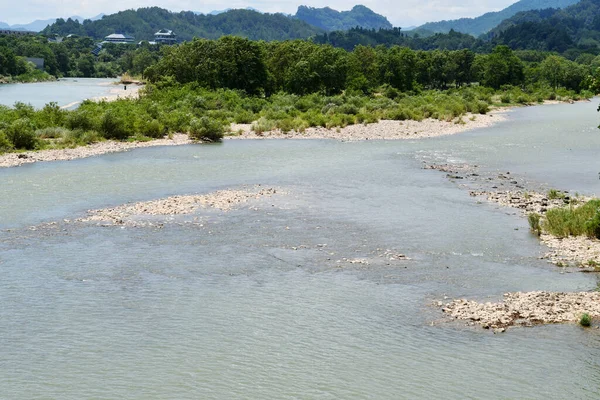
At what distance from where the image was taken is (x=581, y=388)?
14.6 m

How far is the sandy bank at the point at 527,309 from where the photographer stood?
17.5 m

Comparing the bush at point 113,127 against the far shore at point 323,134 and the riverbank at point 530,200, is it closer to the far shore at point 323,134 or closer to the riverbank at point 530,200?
the far shore at point 323,134

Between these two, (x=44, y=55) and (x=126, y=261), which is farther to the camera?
(x=44, y=55)

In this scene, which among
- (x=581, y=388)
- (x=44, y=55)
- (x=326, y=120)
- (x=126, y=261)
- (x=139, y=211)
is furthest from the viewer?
(x=44, y=55)

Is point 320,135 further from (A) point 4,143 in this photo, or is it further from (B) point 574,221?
(B) point 574,221

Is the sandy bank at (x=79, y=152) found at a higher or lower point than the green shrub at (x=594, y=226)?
lower

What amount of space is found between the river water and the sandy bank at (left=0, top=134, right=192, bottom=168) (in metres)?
5.87

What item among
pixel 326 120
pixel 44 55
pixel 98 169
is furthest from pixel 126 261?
pixel 44 55

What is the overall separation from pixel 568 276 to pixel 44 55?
17678 centimetres

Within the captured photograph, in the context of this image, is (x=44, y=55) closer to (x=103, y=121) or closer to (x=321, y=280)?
(x=103, y=121)

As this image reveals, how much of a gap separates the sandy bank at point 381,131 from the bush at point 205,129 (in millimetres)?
2242

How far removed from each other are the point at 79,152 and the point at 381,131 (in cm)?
2535

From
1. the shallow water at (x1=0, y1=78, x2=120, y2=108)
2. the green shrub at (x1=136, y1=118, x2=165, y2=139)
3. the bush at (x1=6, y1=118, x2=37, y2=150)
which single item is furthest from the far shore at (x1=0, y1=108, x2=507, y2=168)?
the shallow water at (x1=0, y1=78, x2=120, y2=108)

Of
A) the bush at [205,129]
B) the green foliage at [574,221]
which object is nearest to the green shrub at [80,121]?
the bush at [205,129]
